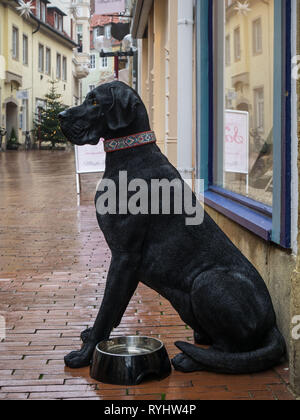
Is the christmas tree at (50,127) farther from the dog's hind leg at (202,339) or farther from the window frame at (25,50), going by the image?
the dog's hind leg at (202,339)

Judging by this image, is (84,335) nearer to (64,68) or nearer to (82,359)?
(82,359)

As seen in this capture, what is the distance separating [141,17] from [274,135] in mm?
11166

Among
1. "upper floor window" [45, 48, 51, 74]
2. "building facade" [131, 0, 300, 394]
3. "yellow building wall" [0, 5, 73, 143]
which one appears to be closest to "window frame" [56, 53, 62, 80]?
"yellow building wall" [0, 5, 73, 143]

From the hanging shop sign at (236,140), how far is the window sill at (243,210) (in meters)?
0.34

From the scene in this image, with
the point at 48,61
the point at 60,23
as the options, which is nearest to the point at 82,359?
the point at 48,61

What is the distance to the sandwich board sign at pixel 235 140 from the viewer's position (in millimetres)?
5969

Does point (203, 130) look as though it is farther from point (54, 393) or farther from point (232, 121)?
point (54, 393)

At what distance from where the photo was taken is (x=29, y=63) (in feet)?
147

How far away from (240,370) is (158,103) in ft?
31.3

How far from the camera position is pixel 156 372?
10.6 ft

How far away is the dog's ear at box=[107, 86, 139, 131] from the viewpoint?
3.31 meters

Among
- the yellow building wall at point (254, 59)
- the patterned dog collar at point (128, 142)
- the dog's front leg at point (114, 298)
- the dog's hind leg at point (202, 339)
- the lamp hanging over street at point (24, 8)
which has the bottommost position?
the dog's hind leg at point (202, 339)

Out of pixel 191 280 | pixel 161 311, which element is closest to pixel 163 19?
pixel 161 311

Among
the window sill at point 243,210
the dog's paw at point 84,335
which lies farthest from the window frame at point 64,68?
the dog's paw at point 84,335
